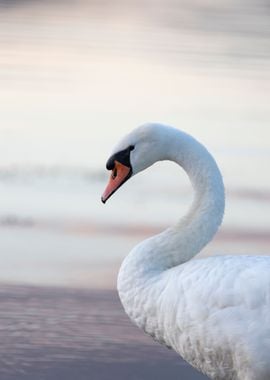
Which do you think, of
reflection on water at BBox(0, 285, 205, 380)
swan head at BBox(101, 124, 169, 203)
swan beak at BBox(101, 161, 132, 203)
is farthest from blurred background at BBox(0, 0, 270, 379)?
swan head at BBox(101, 124, 169, 203)

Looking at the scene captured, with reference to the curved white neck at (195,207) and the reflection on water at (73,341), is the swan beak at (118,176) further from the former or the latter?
the reflection on water at (73,341)

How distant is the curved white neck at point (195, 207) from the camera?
7.02m

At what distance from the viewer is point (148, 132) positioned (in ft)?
22.9

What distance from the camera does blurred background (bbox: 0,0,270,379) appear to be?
31.1 ft

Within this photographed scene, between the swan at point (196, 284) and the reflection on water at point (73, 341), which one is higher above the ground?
the swan at point (196, 284)

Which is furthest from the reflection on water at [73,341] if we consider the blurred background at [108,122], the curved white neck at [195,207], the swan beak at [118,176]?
the swan beak at [118,176]

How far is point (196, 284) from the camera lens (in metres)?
6.55

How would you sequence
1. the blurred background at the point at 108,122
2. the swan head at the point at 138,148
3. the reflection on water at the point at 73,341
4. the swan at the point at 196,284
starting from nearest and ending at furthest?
1. the swan at the point at 196,284
2. the swan head at the point at 138,148
3. the reflection on water at the point at 73,341
4. the blurred background at the point at 108,122

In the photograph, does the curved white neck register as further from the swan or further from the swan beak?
the swan beak

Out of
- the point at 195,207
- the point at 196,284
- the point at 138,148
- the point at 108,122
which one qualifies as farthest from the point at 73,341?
the point at 108,122

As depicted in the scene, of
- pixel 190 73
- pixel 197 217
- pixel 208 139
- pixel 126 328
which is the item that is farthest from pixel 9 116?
pixel 197 217

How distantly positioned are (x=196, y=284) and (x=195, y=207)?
65 centimetres

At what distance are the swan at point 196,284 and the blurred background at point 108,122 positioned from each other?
1002mm

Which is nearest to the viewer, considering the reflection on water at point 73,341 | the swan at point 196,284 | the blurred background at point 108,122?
the swan at point 196,284
